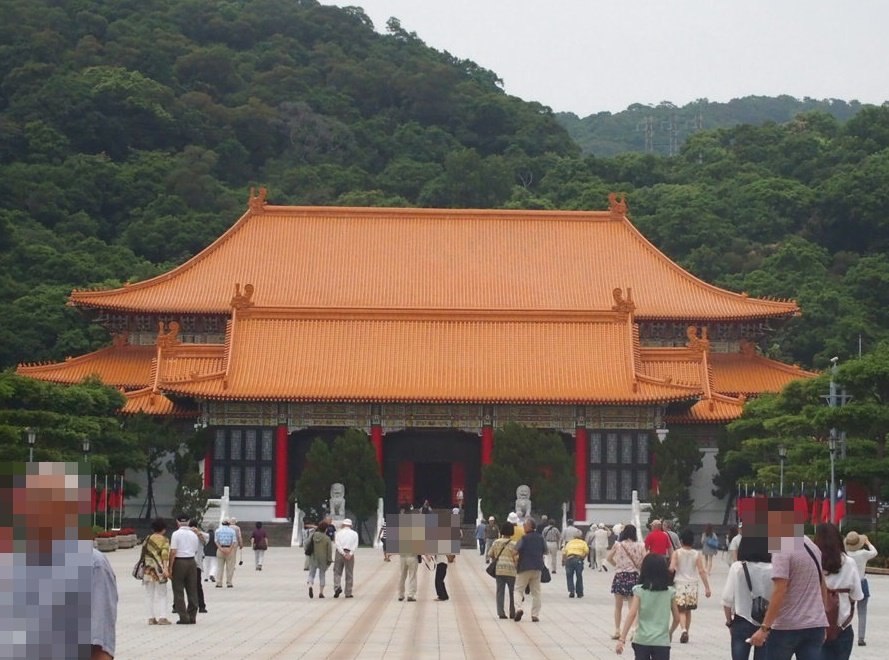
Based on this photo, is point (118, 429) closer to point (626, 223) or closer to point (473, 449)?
point (473, 449)

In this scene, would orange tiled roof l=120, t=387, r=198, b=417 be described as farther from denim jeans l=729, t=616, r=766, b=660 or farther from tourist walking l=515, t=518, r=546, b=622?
denim jeans l=729, t=616, r=766, b=660

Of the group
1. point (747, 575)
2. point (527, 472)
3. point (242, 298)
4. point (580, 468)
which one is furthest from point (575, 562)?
point (242, 298)

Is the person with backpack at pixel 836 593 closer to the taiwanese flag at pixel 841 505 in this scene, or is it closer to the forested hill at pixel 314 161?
the taiwanese flag at pixel 841 505

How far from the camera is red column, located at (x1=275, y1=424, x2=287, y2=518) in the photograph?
57.2m

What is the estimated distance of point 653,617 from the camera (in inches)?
596

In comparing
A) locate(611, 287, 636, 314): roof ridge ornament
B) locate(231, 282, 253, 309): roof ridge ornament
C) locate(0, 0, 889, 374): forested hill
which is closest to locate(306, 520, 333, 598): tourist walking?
locate(231, 282, 253, 309): roof ridge ornament

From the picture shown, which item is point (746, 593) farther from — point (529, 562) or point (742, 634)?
point (529, 562)

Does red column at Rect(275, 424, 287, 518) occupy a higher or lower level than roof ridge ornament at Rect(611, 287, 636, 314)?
lower

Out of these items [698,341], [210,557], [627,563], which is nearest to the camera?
[627,563]

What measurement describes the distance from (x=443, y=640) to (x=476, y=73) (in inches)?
4738

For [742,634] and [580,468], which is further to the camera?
[580,468]

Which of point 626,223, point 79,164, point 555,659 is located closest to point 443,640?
point 555,659

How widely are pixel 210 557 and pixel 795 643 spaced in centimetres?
2361

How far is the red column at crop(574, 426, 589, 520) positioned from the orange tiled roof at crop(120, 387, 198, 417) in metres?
12.3
